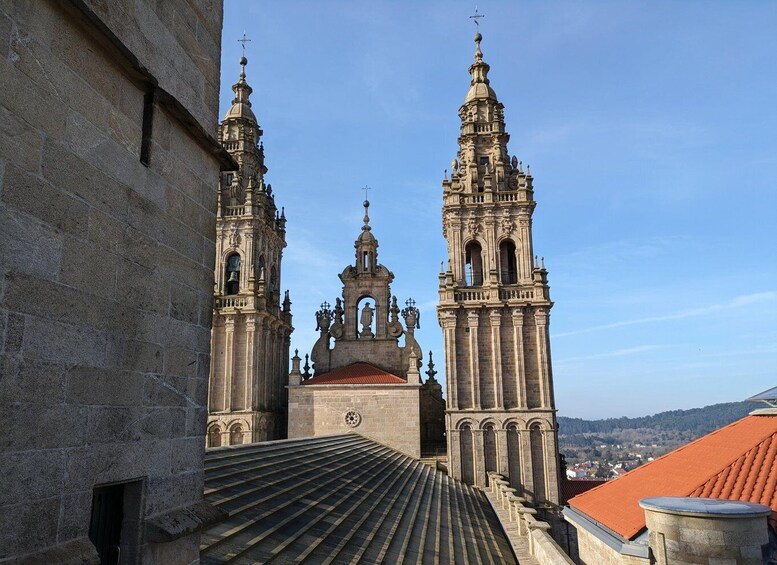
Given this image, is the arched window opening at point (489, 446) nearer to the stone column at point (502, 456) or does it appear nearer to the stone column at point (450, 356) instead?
the stone column at point (502, 456)

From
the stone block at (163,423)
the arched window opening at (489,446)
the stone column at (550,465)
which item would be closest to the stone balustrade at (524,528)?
the arched window opening at (489,446)

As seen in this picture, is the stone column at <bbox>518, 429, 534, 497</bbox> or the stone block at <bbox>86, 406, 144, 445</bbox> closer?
the stone block at <bbox>86, 406, 144, 445</bbox>

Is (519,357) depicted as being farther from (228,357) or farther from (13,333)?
(13,333)

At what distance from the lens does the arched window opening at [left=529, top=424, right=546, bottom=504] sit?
26938 mm

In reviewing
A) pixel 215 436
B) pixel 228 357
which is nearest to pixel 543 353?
pixel 228 357

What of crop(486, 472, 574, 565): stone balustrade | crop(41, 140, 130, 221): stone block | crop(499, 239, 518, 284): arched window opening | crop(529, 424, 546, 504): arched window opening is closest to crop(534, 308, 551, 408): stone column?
crop(529, 424, 546, 504): arched window opening

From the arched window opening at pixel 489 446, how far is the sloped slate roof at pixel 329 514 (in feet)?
19.9

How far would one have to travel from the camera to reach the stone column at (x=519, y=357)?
27.9 m

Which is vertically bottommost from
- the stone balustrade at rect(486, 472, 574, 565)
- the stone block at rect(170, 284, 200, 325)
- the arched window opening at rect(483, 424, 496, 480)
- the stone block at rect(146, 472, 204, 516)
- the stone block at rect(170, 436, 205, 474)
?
the stone balustrade at rect(486, 472, 574, 565)

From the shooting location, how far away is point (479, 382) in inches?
1109

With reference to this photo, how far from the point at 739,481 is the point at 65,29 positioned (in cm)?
1252

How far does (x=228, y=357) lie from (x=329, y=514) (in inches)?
813

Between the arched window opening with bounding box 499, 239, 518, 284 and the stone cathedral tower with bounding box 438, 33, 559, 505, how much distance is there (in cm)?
6

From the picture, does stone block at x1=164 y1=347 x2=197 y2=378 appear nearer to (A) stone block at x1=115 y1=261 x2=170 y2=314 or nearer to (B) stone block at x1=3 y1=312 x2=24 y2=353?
(A) stone block at x1=115 y1=261 x2=170 y2=314
